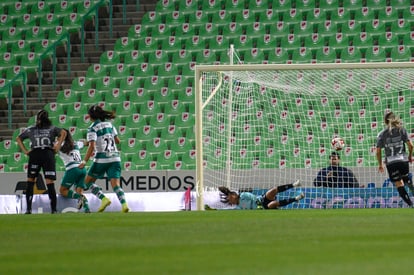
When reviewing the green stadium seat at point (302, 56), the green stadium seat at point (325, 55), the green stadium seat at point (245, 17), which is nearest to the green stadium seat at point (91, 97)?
the green stadium seat at point (245, 17)

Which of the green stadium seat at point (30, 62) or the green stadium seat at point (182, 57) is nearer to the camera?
the green stadium seat at point (182, 57)

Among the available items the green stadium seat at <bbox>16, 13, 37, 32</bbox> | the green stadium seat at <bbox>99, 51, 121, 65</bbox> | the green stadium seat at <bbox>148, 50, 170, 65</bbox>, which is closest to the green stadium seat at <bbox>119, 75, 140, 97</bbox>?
the green stadium seat at <bbox>148, 50, 170, 65</bbox>

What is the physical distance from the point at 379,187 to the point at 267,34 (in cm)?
689

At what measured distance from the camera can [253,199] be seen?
1922 centimetres

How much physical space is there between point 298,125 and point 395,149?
415cm

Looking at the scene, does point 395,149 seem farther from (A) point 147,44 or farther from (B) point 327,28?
(A) point 147,44

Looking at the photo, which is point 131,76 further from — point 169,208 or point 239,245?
point 239,245

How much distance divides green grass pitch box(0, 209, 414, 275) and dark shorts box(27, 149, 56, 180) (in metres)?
5.40

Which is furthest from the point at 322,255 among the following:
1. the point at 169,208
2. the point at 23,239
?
the point at 169,208

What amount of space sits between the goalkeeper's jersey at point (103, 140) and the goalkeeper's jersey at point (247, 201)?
2414 mm

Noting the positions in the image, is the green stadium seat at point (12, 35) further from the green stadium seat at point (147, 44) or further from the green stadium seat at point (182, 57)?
the green stadium seat at point (182, 57)

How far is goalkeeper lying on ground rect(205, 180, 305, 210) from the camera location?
62.3 ft

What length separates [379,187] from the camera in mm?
20328

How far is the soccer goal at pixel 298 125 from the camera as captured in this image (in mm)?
20000
